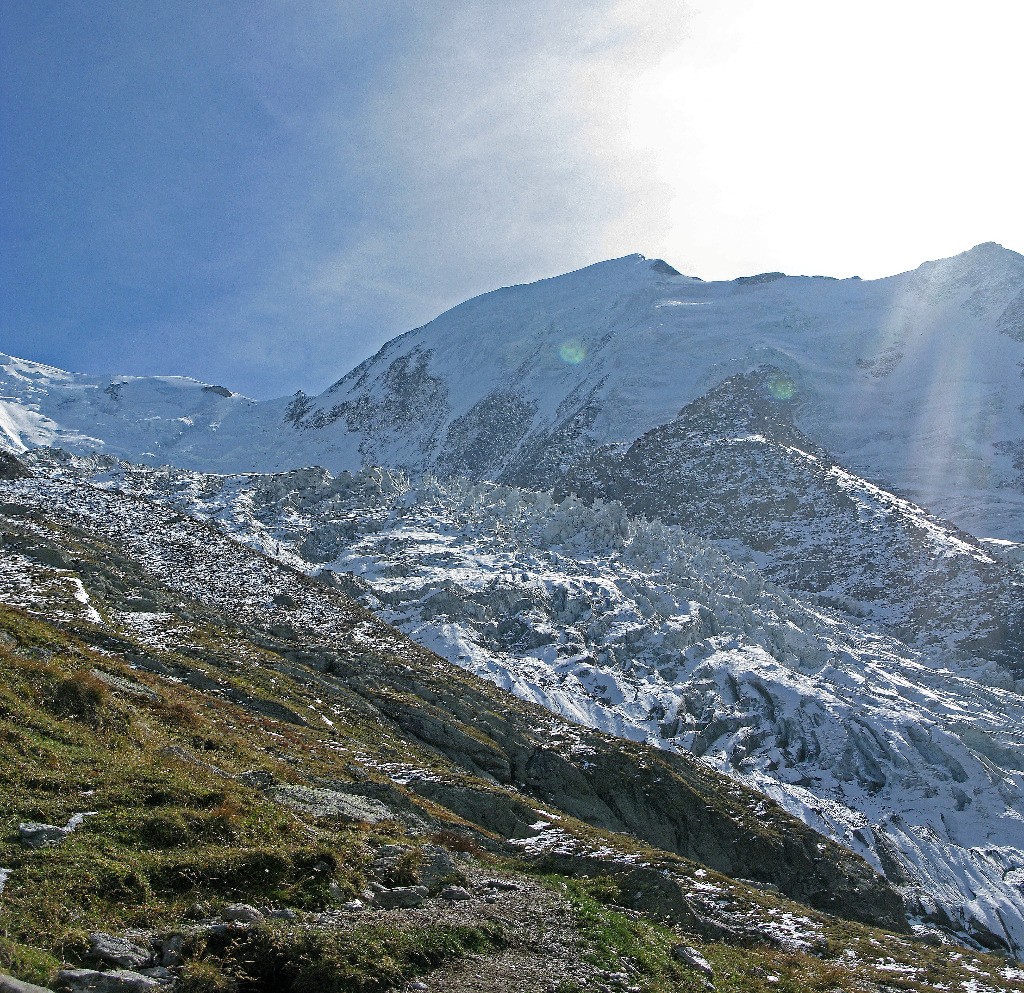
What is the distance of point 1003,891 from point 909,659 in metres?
42.7

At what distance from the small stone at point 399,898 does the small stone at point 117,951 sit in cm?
394

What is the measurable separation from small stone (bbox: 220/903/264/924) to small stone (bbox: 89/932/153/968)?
114 cm

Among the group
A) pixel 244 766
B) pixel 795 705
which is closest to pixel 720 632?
pixel 795 705

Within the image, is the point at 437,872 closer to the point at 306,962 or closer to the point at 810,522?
the point at 306,962

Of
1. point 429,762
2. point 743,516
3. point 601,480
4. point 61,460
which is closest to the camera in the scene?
point 429,762

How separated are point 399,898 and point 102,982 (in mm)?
5178

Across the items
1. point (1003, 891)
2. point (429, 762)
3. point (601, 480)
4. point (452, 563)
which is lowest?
point (1003, 891)

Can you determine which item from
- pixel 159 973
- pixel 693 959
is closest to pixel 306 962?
pixel 159 973

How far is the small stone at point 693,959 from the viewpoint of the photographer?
44.5ft

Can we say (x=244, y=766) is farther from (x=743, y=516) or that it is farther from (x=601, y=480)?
(x=601, y=480)

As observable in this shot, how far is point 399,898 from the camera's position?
12094 mm

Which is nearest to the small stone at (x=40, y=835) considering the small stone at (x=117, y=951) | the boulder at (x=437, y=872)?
the small stone at (x=117, y=951)

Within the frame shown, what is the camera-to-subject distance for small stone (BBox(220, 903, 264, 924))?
9.70m

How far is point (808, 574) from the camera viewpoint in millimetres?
123750
